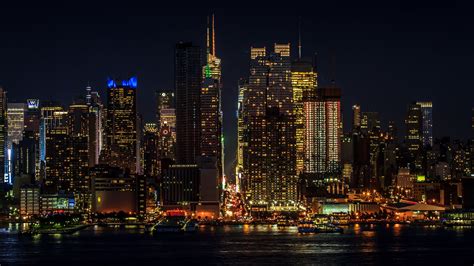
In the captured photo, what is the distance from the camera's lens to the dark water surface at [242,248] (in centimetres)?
8956

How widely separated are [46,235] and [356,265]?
5520cm

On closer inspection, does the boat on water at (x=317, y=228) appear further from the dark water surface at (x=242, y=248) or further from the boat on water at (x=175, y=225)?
the boat on water at (x=175, y=225)

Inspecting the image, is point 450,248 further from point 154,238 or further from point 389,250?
point 154,238

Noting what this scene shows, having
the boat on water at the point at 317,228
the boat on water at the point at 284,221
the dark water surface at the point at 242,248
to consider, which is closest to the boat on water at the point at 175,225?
the dark water surface at the point at 242,248

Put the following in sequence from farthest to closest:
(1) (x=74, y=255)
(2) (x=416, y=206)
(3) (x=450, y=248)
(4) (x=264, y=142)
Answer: (4) (x=264, y=142) → (2) (x=416, y=206) → (3) (x=450, y=248) → (1) (x=74, y=255)

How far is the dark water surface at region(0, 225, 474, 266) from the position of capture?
294 feet

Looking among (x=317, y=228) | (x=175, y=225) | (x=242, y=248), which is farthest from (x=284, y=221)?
(x=242, y=248)

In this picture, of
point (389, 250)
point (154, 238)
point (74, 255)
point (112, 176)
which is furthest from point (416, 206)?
point (74, 255)

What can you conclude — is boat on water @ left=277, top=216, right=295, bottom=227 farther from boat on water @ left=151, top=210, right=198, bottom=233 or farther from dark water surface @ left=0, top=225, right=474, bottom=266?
dark water surface @ left=0, top=225, right=474, bottom=266

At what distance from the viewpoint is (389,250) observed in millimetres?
99750

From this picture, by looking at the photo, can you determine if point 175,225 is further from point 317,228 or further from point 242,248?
point 242,248

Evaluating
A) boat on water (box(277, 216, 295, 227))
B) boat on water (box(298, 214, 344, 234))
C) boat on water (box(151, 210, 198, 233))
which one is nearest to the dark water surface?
boat on water (box(298, 214, 344, 234))

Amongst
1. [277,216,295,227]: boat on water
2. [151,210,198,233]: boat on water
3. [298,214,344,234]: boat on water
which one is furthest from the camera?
[277,216,295,227]: boat on water

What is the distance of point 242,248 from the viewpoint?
101250 millimetres
